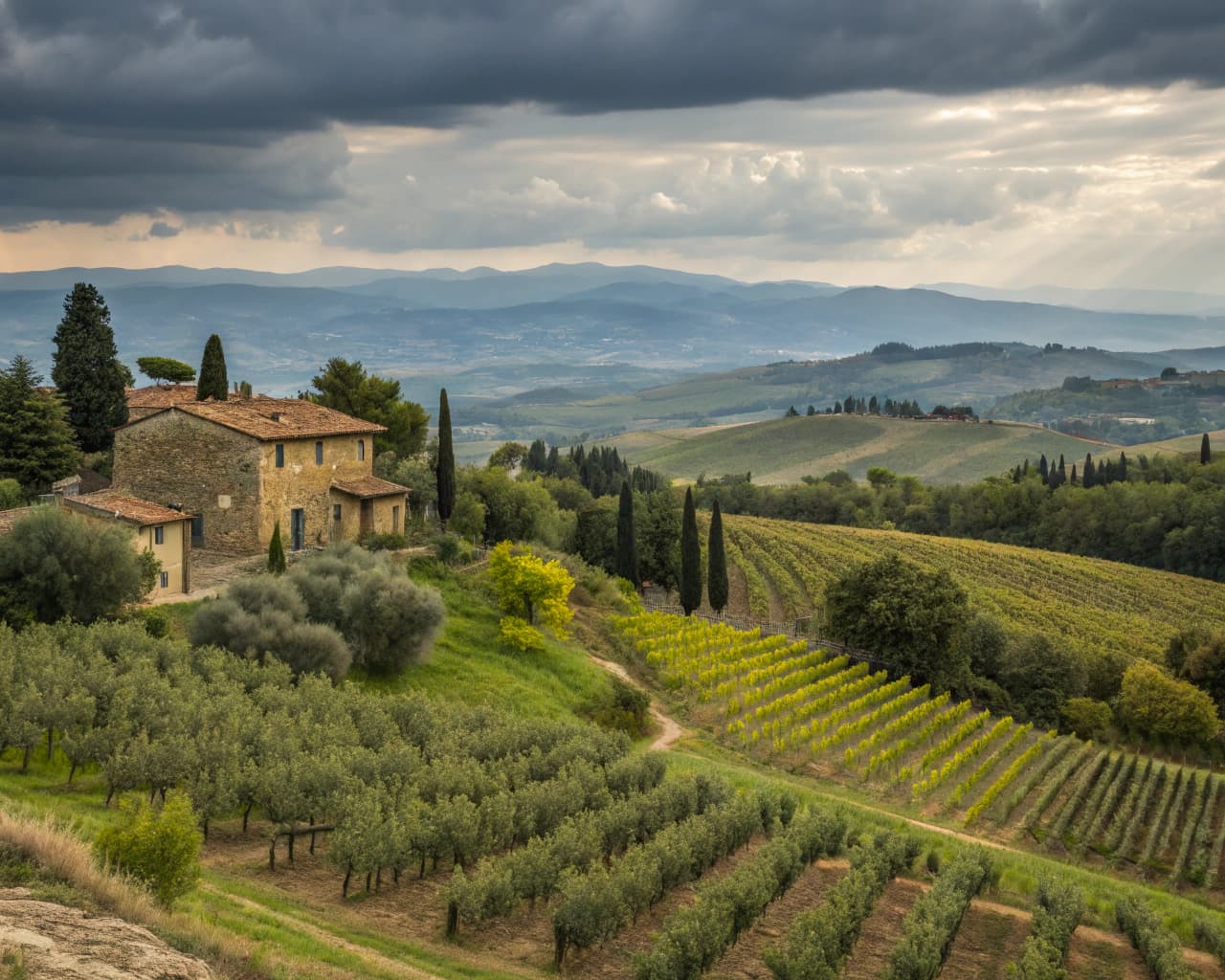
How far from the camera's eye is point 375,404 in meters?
53.5

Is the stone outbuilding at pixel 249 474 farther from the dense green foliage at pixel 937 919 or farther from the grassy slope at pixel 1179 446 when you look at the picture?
the grassy slope at pixel 1179 446

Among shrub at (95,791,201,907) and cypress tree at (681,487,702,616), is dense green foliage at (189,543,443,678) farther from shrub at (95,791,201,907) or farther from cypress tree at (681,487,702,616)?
cypress tree at (681,487,702,616)

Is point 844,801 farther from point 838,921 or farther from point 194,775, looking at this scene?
point 194,775

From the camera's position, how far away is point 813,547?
80.3 m

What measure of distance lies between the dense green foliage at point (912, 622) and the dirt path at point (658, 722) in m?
12.9

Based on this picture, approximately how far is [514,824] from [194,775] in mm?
5831

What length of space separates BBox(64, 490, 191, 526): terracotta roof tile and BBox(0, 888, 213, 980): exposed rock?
22.1m

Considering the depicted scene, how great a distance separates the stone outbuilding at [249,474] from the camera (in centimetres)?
3838

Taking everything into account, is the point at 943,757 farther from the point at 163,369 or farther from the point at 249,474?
the point at 163,369

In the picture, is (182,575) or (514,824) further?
(182,575)

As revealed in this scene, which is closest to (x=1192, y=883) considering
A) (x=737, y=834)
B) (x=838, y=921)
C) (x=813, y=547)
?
(x=737, y=834)

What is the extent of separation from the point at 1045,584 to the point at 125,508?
62587 mm

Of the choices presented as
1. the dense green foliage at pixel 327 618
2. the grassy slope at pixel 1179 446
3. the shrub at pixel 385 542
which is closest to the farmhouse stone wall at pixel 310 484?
the shrub at pixel 385 542

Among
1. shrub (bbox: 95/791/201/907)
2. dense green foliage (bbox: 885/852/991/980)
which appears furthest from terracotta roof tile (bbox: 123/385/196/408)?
dense green foliage (bbox: 885/852/991/980)
